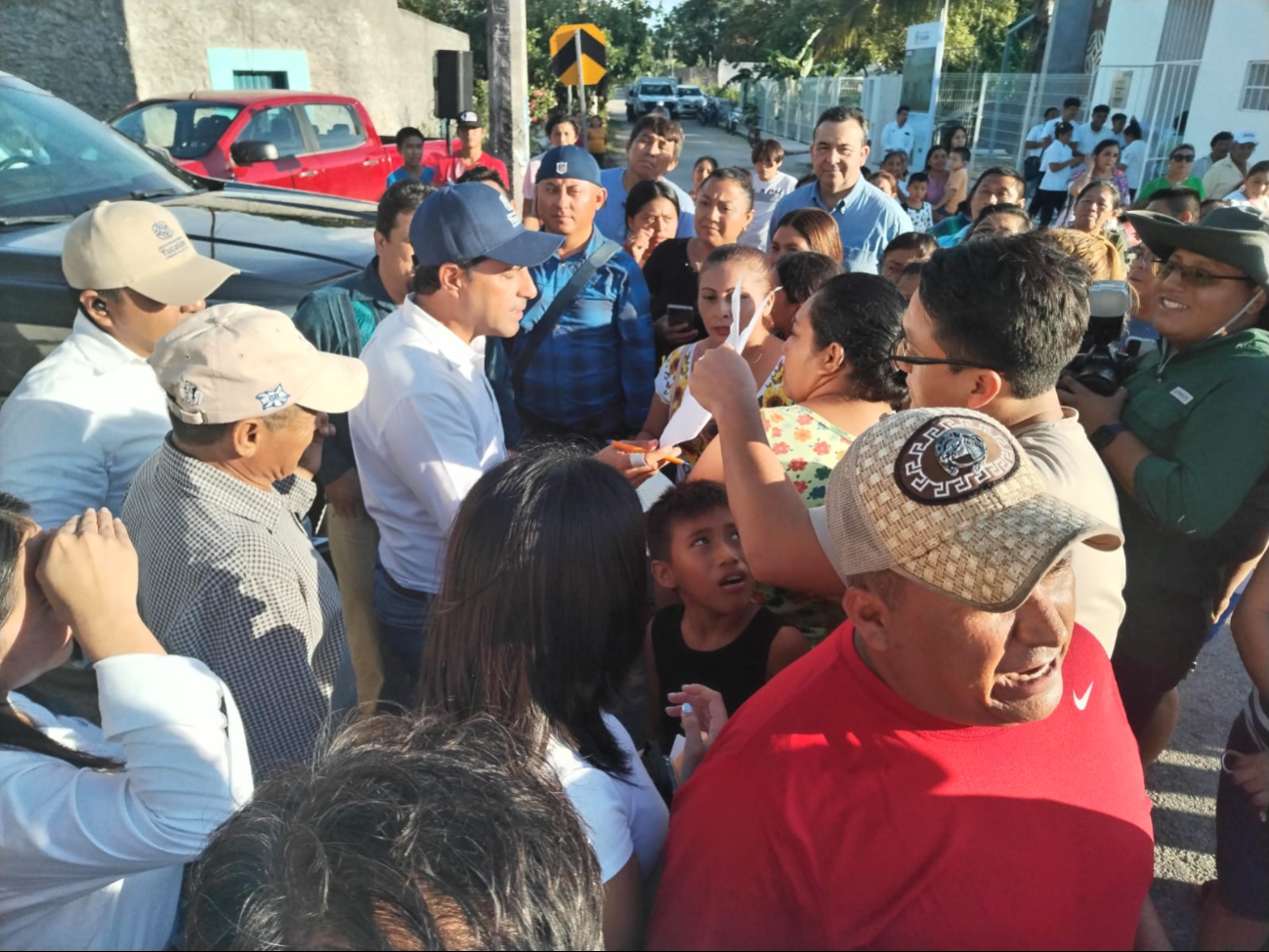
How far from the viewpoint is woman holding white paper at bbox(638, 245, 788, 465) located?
9.76ft

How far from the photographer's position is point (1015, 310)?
5.54 feet

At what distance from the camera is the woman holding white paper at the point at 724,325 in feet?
9.76

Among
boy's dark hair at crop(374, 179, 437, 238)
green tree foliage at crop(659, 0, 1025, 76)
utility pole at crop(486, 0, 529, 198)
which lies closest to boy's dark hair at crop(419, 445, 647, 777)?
boy's dark hair at crop(374, 179, 437, 238)

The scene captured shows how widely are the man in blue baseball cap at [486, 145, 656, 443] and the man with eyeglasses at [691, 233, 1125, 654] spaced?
1.73 metres

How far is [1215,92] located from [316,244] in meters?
16.9

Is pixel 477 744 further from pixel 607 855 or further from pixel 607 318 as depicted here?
pixel 607 318

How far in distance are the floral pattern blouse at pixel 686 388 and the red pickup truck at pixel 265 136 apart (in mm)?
6499

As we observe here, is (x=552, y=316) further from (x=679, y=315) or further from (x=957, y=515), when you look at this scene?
(x=957, y=515)

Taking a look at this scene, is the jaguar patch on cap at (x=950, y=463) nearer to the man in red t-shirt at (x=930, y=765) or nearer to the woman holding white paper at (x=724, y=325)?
the man in red t-shirt at (x=930, y=765)

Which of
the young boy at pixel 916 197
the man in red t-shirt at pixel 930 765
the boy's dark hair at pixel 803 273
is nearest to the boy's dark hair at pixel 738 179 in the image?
the boy's dark hair at pixel 803 273

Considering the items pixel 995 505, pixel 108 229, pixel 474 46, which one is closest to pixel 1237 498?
pixel 995 505

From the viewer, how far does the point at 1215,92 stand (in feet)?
49.5

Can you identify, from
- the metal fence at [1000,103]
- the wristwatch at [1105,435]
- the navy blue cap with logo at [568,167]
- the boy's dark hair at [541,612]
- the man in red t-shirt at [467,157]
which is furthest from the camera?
the metal fence at [1000,103]

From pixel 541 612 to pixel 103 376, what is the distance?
1.70 m
